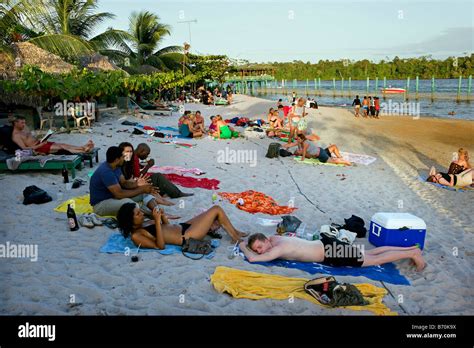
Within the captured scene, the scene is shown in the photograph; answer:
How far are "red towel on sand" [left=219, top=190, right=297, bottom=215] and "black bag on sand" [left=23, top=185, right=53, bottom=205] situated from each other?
306cm

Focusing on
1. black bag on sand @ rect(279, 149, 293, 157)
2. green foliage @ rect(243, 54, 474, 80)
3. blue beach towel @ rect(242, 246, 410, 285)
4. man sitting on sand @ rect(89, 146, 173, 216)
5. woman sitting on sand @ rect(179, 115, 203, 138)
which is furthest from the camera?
green foliage @ rect(243, 54, 474, 80)

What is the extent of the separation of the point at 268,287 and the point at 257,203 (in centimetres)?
313

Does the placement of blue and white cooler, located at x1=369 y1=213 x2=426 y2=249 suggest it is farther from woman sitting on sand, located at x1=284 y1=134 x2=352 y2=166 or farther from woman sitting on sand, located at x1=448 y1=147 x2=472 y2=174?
woman sitting on sand, located at x1=284 y1=134 x2=352 y2=166

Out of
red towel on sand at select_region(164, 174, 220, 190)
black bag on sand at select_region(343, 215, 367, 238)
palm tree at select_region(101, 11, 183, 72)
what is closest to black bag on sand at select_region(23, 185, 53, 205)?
red towel on sand at select_region(164, 174, 220, 190)

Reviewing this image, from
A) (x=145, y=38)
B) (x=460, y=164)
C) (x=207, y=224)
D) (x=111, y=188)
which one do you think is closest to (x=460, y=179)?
(x=460, y=164)

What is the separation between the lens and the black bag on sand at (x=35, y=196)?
632 centimetres

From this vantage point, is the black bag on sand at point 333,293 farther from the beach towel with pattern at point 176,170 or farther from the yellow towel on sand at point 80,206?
the beach towel with pattern at point 176,170

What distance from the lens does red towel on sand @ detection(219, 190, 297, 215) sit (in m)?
6.81

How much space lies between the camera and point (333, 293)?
12.5 feet

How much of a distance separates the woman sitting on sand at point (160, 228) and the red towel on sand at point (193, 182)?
277 centimetres

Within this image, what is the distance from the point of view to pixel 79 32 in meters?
20.0

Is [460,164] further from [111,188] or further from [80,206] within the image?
[80,206]
